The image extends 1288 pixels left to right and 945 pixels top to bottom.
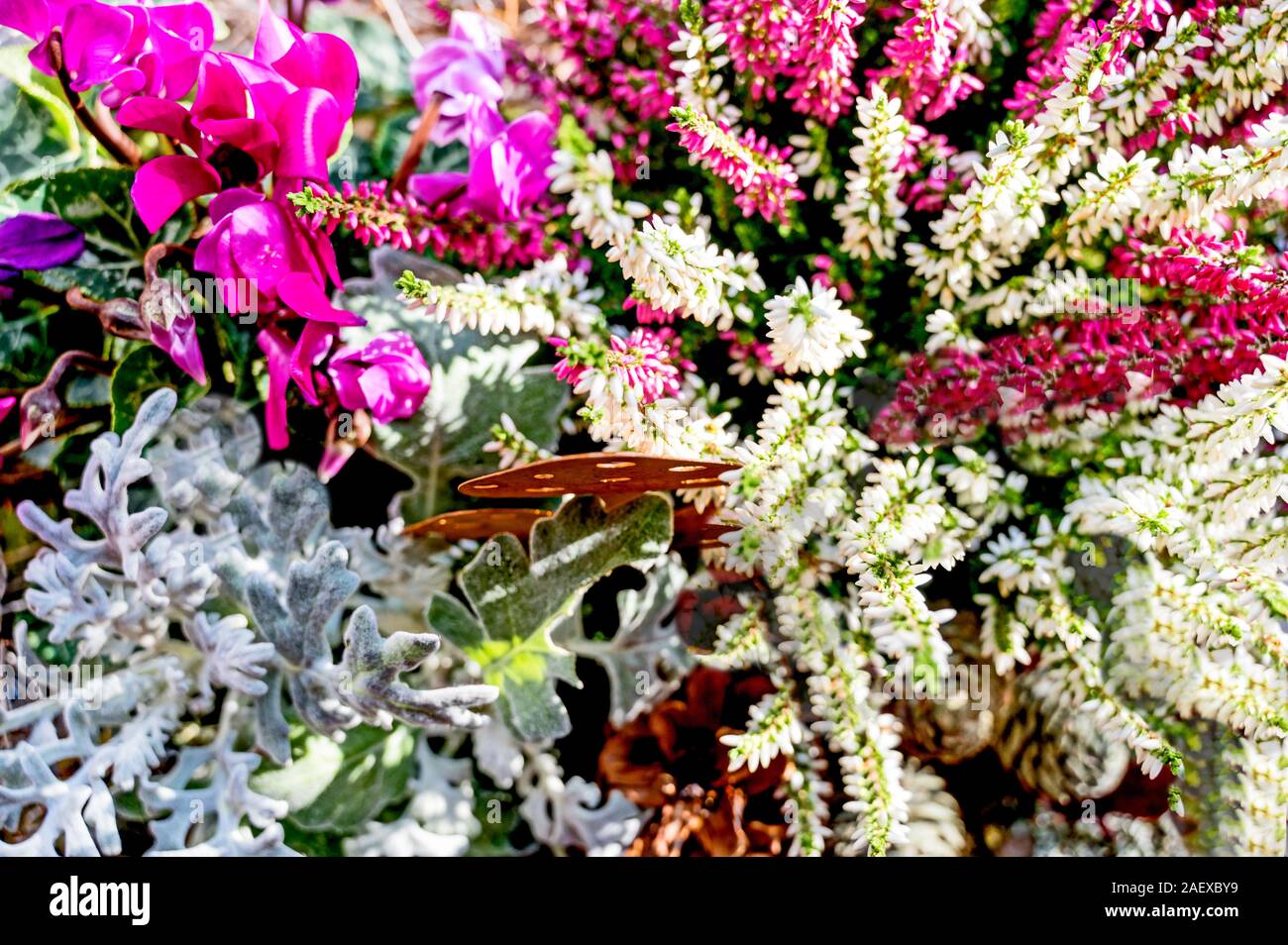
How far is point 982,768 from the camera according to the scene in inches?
32.0

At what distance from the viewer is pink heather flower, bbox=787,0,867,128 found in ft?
2.05

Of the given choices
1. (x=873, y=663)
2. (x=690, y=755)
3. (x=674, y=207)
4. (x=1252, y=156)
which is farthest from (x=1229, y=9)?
(x=690, y=755)

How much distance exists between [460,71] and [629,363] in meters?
0.29

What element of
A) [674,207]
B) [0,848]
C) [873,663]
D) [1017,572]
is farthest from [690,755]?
[0,848]

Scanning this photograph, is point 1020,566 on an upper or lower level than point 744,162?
lower

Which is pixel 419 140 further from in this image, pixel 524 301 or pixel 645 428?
pixel 645 428

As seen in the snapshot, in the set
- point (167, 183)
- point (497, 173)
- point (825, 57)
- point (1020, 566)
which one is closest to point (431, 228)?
point (497, 173)

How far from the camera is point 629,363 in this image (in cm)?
63

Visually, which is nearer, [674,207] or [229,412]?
[674,207]

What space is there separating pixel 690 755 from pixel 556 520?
22cm

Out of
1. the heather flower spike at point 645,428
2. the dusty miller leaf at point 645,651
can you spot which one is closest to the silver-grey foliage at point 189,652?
the heather flower spike at point 645,428

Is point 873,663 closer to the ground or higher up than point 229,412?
closer to the ground
